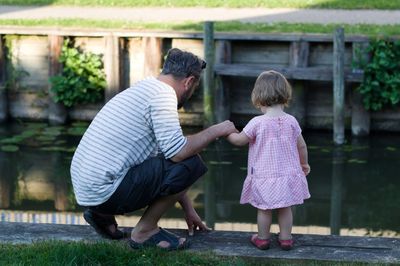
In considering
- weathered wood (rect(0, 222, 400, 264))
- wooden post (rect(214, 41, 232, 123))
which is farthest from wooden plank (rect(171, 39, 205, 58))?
weathered wood (rect(0, 222, 400, 264))

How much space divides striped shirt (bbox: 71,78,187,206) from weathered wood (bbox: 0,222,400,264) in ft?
1.75

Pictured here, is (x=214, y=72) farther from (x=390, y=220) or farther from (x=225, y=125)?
(x=225, y=125)

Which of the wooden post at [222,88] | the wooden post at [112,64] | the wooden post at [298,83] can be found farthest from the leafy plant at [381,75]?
the wooden post at [112,64]

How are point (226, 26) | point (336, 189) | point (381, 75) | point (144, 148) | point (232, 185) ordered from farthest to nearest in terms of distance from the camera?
1. point (226, 26)
2. point (381, 75)
3. point (232, 185)
4. point (336, 189)
5. point (144, 148)

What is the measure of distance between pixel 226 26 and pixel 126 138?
26.1 feet

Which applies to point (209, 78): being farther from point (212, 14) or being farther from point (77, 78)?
point (212, 14)

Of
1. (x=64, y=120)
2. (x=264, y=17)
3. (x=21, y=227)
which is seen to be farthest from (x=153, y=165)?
(x=264, y=17)

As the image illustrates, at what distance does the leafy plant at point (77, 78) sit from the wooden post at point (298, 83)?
2715 millimetres

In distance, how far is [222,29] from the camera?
12.7 metres

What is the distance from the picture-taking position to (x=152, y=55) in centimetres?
1255

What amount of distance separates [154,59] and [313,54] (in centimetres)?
220

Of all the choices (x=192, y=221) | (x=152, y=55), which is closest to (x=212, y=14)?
(x=152, y=55)

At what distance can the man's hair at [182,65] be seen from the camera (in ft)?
17.1

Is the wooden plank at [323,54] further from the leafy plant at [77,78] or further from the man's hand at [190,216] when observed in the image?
the man's hand at [190,216]
